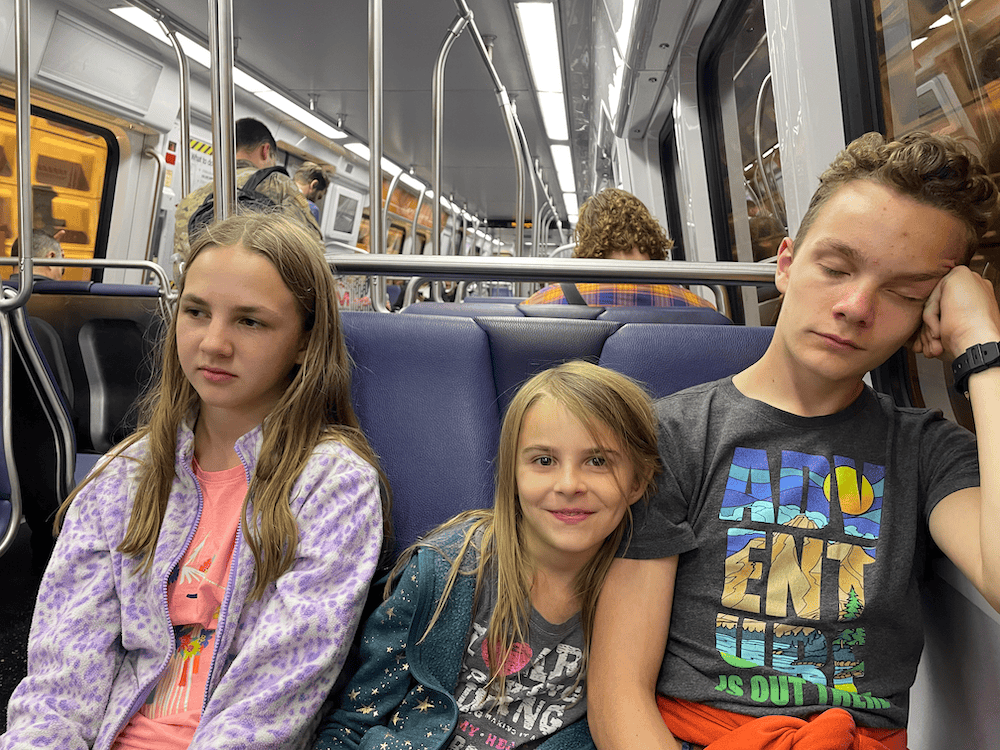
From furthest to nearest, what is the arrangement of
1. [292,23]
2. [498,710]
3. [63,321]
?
[292,23]
[63,321]
[498,710]

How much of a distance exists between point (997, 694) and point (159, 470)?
1326 mm

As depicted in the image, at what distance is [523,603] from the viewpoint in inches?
44.9

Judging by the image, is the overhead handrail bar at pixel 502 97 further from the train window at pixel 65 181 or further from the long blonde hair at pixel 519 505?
the train window at pixel 65 181


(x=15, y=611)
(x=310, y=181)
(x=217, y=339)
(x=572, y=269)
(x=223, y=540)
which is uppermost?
(x=310, y=181)

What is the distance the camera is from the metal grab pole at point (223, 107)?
5.21 ft

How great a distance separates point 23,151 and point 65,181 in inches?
160

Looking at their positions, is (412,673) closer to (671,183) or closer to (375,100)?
(375,100)

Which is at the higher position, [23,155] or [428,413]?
[23,155]

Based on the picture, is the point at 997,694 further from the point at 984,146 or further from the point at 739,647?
the point at 984,146

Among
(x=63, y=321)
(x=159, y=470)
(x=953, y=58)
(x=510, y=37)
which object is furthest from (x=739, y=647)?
(x=510, y=37)

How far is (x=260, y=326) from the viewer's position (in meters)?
1.30

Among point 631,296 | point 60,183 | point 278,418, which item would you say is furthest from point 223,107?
point 60,183

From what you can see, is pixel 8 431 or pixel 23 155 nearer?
pixel 23 155

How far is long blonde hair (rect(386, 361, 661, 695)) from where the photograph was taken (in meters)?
1.11
